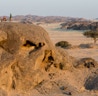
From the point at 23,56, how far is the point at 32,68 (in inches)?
22.1

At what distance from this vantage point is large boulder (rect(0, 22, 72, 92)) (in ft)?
39.5

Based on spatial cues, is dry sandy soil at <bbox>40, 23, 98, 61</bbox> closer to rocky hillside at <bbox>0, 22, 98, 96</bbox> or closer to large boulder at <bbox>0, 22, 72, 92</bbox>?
rocky hillside at <bbox>0, 22, 98, 96</bbox>

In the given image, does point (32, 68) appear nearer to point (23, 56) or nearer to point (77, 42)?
point (23, 56)

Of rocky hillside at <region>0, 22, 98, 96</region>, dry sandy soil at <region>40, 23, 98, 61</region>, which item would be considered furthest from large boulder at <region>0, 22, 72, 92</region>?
dry sandy soil at <region>40, 23, 98, 61</region>

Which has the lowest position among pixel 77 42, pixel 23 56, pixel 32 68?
pixel 77 42

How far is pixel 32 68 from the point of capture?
1262cm

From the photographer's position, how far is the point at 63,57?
14.8 metres

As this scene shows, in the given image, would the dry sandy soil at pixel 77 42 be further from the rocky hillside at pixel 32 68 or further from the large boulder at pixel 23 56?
the large boulder at pixel 23 56

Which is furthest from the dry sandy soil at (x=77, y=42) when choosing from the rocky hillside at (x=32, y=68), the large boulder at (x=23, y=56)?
the large boulder at (x=23, y=56)

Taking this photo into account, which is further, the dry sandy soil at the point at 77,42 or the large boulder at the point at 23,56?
the dry sandy soil at the point at 77,42

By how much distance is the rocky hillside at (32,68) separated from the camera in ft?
39.4

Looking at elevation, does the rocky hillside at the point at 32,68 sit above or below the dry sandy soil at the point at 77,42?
above

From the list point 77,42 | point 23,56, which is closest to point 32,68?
point 23,56

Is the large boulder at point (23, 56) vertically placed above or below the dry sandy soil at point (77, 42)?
above
